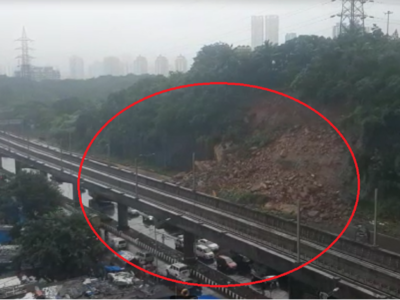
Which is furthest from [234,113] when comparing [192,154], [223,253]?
[223,253]

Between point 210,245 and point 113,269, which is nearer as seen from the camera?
point 113,269

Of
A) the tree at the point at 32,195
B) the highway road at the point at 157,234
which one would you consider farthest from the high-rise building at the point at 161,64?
the tree at the point at 32,195

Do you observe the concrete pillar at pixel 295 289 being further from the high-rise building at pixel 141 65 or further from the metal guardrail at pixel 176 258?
the high-rise building at pixel 141 65

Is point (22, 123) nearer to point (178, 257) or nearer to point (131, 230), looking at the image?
point (131, 230)

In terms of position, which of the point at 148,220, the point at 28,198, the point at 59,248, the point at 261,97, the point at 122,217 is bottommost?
the point at 148,220

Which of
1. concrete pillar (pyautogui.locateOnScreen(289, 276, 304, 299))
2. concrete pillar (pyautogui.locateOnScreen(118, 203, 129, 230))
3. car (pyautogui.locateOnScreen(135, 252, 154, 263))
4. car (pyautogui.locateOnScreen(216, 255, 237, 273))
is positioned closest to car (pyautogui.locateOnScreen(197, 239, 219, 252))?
car (pyautogui.locateOnScreen(216, 255, 237, 273))

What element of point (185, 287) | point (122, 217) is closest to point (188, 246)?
point (185, 287)

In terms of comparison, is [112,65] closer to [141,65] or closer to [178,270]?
[141,65]
